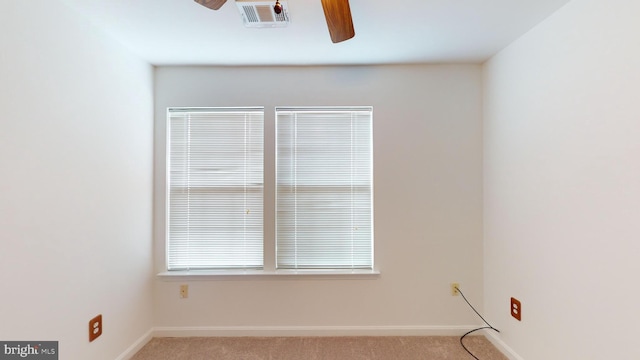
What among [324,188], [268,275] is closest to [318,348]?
[268,275]

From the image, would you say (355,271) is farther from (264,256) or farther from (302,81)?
(302,81)

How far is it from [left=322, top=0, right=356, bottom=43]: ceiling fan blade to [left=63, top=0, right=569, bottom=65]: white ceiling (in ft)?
0.81

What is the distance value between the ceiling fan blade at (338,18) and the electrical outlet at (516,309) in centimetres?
209

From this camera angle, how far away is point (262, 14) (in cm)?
148

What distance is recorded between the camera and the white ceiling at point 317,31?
5.11 ft

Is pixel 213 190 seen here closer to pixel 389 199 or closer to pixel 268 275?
pixel 268 275

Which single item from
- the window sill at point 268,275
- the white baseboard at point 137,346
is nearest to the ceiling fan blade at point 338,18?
the window sill at point 268,275

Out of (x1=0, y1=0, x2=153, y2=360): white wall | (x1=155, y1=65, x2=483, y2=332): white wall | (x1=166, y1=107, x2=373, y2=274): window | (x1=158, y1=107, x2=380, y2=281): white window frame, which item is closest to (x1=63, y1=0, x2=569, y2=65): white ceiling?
(x1=155, y1=65, x2=483, y2=332): white wall

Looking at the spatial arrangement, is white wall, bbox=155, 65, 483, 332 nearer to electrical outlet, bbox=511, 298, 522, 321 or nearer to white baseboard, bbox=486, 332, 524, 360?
white baseboard, bbox=486, 332, 524, 360

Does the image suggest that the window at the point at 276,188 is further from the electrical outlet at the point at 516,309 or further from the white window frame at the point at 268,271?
the electrical outlet at the point at 516,309

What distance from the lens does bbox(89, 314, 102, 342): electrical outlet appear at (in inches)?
66.3

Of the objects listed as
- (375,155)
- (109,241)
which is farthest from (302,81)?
(109,241)

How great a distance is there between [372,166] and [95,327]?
2207 mm

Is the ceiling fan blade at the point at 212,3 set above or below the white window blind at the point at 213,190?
above
